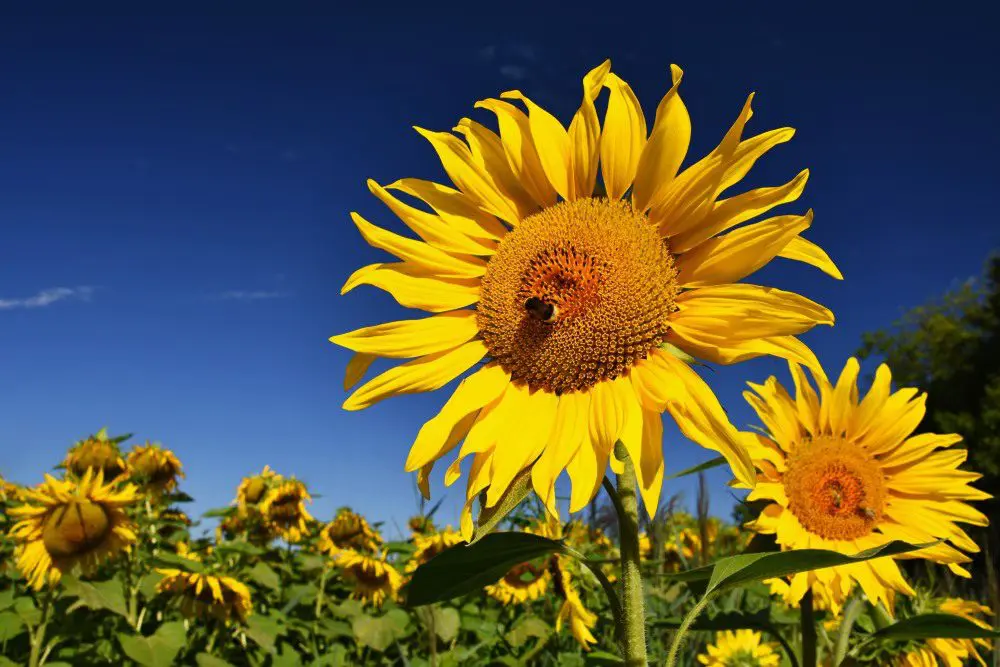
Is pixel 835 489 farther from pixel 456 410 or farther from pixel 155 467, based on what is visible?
pixel 155 467

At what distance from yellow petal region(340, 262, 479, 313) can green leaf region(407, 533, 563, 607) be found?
0.69 metres

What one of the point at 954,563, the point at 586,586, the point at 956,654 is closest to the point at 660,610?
the point at 586,586

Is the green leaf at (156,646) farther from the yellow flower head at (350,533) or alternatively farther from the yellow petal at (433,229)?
the yellow petal at (433,229)

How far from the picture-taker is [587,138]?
79.5 inches

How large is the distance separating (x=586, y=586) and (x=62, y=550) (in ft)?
10.2

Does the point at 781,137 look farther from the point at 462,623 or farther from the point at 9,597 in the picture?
the point at 9,597

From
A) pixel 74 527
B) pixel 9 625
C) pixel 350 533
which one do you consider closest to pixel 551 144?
pixel 74 527

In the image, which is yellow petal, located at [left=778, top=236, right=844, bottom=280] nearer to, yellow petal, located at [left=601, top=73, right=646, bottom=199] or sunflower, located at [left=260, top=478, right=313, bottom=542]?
yellow petal, located at [left=601, top=73, right=646, bottom=199]

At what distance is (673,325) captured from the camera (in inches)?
72.7

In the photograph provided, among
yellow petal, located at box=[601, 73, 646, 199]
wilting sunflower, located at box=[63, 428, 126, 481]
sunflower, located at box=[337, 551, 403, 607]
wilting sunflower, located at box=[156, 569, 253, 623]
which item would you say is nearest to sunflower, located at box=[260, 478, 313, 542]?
sunflower, located at box=[337, 551, 403, 607]

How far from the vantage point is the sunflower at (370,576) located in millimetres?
6016

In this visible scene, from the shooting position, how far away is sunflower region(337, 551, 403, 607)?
19.7ft

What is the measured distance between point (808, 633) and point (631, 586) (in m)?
1.46

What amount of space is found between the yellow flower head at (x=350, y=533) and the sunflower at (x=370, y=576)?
16.1 inches
